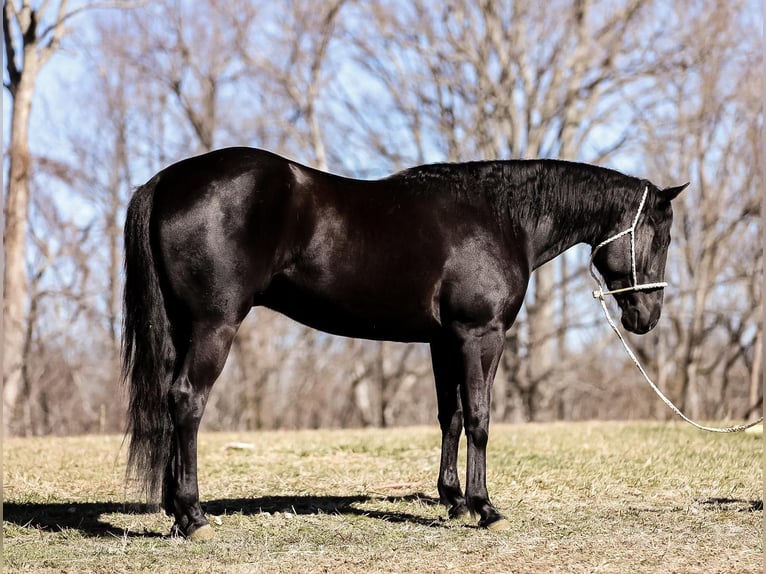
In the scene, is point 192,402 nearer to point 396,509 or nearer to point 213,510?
point 213,510

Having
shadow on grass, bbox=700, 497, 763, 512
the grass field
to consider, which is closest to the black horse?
the grass field

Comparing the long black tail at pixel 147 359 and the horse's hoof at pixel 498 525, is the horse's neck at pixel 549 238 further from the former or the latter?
the long black tail at pixel 147 359

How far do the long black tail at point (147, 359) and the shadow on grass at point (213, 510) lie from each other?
344mm

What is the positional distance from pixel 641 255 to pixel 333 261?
6.60ft

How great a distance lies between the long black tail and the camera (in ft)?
16.2

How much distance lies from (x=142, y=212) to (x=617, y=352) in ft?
73.0

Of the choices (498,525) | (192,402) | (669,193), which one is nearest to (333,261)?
(192,402)

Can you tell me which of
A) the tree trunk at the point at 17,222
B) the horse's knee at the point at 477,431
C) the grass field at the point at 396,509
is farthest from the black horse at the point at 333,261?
the tree trunk at the point at 17,222

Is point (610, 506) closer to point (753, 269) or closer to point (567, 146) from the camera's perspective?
point (567, 146)

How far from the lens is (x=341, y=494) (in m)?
6.45

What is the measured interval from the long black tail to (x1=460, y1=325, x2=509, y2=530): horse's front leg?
66.2 inches

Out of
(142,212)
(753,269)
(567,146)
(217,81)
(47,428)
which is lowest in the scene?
(47,428)

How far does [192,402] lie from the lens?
484 centimetres

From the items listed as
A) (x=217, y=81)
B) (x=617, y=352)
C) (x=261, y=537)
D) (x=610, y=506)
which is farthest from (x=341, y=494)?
(x=617, y=352)
